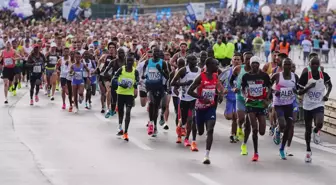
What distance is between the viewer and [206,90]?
16094 millimetres

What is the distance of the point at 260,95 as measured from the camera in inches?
629

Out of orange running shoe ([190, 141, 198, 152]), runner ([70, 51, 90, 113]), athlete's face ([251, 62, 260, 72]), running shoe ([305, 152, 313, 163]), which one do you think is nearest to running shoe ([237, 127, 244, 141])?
orange running shoe ([190, 141, 198, 152])

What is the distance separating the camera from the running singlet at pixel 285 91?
53.3 ft

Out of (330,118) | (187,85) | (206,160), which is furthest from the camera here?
(330,118)

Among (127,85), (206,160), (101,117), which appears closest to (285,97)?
(206,160)

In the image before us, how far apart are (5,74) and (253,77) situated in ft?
41.9

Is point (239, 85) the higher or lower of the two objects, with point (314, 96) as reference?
higher

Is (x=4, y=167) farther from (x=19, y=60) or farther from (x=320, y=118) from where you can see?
(x=19, y=60)

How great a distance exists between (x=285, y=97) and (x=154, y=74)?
11.6 ft

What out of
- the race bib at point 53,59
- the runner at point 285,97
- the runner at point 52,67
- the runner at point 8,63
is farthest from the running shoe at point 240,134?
the runner at point 8,63

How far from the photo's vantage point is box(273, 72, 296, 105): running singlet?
16.2 metres

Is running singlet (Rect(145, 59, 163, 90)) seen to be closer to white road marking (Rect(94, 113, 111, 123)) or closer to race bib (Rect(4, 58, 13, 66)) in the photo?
white road marking (Rect(94, 113, 111, 123))

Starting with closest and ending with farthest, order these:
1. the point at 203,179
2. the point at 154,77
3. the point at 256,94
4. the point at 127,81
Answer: the point at 203,179, the point at 256,94, the point at 127,81, the point at 154,77

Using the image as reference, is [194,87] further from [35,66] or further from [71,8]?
[71,8]
